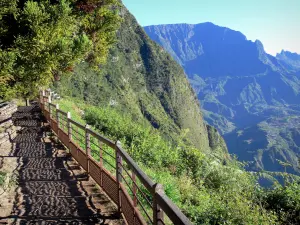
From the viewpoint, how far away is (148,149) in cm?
1605

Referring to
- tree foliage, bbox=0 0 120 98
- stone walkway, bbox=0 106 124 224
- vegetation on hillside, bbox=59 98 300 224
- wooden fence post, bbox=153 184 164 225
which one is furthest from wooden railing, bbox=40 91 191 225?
tree foliage, bbox=0 0 120 98

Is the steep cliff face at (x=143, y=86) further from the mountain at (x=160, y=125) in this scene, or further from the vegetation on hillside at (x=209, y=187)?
the vegetation on hillside at (x=209, y=187)

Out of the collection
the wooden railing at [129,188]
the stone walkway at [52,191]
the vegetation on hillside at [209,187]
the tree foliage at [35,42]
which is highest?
the tree foliage at [35,42]

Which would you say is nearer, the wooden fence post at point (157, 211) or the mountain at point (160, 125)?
the wooden fence post at point (157, 211)

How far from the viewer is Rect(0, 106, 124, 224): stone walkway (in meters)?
6.36

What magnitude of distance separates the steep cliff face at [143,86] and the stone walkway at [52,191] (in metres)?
75.8

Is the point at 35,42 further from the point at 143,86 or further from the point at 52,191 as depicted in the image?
the point at 143,86

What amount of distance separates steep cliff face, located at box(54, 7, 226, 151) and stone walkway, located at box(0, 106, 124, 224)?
2984 inches

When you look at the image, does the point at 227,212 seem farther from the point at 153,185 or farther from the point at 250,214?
the point at 153,185

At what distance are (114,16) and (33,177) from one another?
18415 mm

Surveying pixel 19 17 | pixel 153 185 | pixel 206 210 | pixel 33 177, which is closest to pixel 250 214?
pixel 206 210

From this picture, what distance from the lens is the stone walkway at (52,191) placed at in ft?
20.9

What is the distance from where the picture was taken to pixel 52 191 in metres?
8.05

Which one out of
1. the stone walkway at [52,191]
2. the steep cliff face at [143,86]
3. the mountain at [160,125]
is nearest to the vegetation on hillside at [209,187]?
the mountain at [160,125]
